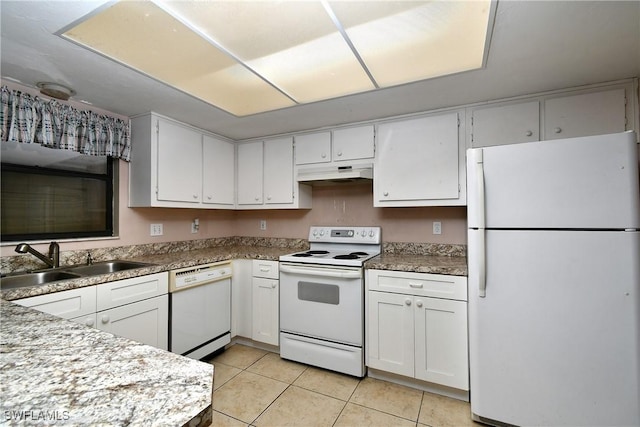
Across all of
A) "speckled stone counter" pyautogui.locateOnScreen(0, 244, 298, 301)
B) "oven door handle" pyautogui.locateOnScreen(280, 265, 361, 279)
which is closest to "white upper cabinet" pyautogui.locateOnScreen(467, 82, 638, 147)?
"oven door handle" pyautogui.locateOnScreen(280, 265, 361, 279)

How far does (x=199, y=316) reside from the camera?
2387 millimetres

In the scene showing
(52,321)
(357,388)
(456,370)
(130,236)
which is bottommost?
(357,388)

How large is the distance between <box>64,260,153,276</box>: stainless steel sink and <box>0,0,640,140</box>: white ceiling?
1211mm

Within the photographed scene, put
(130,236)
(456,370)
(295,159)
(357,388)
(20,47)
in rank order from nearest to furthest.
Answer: (20,47), (456,370), (357,388), (130,236), (295,159)

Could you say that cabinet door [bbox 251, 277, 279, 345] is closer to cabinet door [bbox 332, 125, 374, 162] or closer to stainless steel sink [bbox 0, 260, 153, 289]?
stainless steel sink [bbox 0, 260, 153, 289]

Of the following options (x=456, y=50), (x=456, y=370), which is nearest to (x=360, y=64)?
(x=456, y=50)

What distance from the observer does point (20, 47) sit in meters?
1.48

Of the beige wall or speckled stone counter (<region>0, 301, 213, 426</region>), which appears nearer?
speckled stone counter (<region>0, 301, 213, 426</region>)

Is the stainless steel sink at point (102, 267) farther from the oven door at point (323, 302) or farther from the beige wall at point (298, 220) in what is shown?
the oven door at point (323, 302)

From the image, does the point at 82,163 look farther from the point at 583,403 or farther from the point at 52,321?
the point at 583,403

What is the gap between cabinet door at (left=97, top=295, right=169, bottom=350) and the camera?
1.79m

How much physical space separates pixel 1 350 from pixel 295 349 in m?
1.97

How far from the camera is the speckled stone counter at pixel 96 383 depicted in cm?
51

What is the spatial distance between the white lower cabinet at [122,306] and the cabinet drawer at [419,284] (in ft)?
5.06
